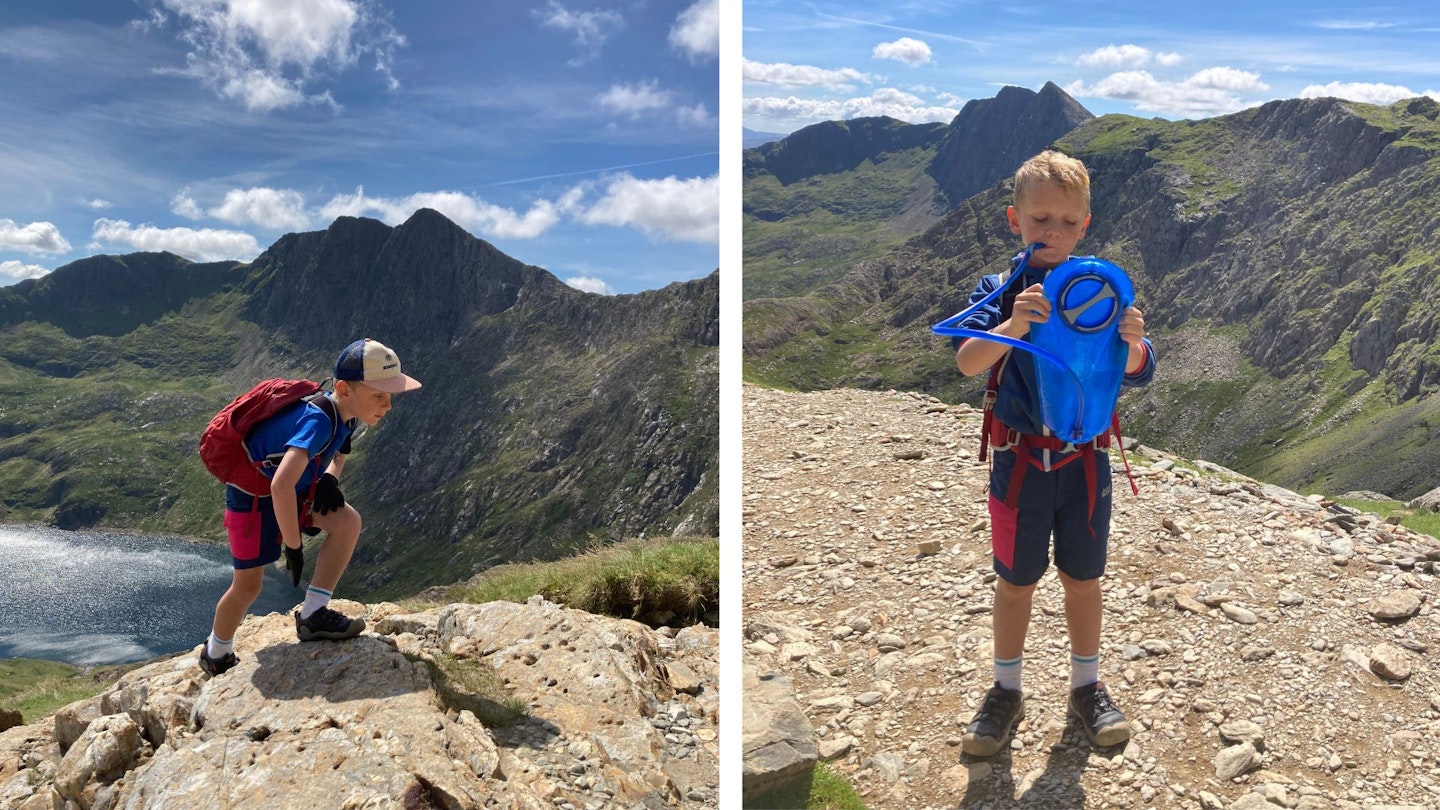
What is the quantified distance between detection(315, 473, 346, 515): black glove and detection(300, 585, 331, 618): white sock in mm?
372

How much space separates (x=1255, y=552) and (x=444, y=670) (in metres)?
4.49

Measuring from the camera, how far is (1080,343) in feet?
9.70

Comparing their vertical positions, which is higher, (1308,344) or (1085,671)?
(1085,671)

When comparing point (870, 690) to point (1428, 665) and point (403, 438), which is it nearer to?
point (1428, 665)

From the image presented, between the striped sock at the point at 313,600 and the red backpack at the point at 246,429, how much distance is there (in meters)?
0.52

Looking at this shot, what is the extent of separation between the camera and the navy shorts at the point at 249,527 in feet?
13.6

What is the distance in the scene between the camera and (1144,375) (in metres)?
3.27

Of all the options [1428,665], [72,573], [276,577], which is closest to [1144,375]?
[1428,665]

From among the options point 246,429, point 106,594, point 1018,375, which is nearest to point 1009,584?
point 1018,375

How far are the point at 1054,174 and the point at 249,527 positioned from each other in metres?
3.84

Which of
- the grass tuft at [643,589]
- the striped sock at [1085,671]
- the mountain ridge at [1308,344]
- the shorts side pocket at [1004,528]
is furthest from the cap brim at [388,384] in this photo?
the mountain ridge at [1308,344]

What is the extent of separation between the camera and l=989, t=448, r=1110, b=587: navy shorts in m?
3.45

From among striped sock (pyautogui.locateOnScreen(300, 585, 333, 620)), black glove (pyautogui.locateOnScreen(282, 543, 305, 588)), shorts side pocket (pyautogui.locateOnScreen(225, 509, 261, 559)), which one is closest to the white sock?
striped sock (pyautogui.locateOnScreen(300, 585, 333, 620))

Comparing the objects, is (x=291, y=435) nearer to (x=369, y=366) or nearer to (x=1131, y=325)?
(x=369, y=366)
